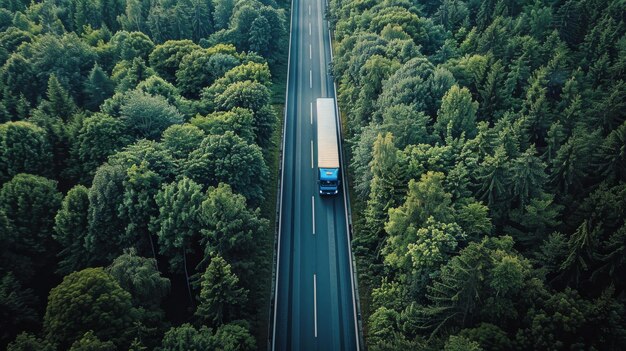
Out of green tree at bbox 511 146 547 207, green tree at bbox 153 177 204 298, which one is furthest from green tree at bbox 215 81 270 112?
green tree at bbox 511 146 547 207

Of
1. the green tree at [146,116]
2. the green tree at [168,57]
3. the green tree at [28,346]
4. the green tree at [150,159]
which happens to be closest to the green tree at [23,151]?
the green tree at [150,159]

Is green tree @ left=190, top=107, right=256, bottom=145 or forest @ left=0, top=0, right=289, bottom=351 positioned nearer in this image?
forest @ left=0, top=0, right=289, bottom=351

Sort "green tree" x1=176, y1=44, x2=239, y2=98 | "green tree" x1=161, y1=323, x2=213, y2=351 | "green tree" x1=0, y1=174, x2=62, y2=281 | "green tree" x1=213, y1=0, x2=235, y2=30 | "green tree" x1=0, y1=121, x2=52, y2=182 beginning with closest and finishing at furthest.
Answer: "green tree" x1=161, y1=323, x2=213, y2=351
"green tree" x1=0, y1=174, x2=62, y2=281
"green tree" x1=0, y1=121, x2=52, y2=182
"green tree" x1=176, y1=44, x2=239, y2=98
"green tree" x1=213, y1=0, x2=235, y2=30

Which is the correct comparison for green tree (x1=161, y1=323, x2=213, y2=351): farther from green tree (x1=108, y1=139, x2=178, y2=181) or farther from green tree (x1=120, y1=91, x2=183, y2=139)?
green tree (x1=120, y1=91, x2=183, y2=139)

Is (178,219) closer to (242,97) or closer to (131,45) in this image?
(242,97)

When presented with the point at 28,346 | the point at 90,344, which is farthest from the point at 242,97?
the point at 28,346

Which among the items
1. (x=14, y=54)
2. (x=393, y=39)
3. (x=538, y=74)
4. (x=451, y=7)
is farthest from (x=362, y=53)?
(x=14, y=54)
